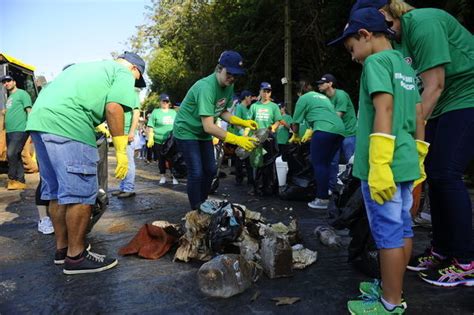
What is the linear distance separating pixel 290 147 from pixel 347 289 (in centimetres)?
364

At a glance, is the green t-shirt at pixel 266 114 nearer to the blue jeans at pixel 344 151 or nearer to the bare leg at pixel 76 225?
the blue jeans at pixel 344 151

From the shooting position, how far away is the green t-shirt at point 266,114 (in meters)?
6.80

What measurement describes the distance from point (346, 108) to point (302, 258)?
125 inches

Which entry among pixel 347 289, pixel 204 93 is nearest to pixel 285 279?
pixel 347 289

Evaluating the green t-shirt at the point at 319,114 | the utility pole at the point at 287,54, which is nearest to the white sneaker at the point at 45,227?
the green t-shirt at the point at 319,114

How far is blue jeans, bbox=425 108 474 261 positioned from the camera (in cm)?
255

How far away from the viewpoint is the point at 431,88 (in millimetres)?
2428

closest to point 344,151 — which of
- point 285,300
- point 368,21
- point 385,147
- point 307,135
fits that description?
point 307,135

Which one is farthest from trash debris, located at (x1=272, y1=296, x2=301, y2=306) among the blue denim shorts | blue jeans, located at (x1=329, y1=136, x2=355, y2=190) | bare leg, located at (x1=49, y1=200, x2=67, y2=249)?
blue jeans, located at (x1=329, y1=136, x2=355, y2=190)

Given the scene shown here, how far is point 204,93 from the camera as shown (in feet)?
12.5

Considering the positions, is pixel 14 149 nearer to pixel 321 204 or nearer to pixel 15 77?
pixel 15 77

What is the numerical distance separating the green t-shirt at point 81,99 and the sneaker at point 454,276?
240 cm

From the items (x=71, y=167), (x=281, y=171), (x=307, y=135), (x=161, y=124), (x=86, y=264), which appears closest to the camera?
(x=71, y=167)

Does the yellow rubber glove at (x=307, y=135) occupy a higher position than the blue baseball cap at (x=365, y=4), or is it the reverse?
the blue baseball cap at (x=365, y=4)
